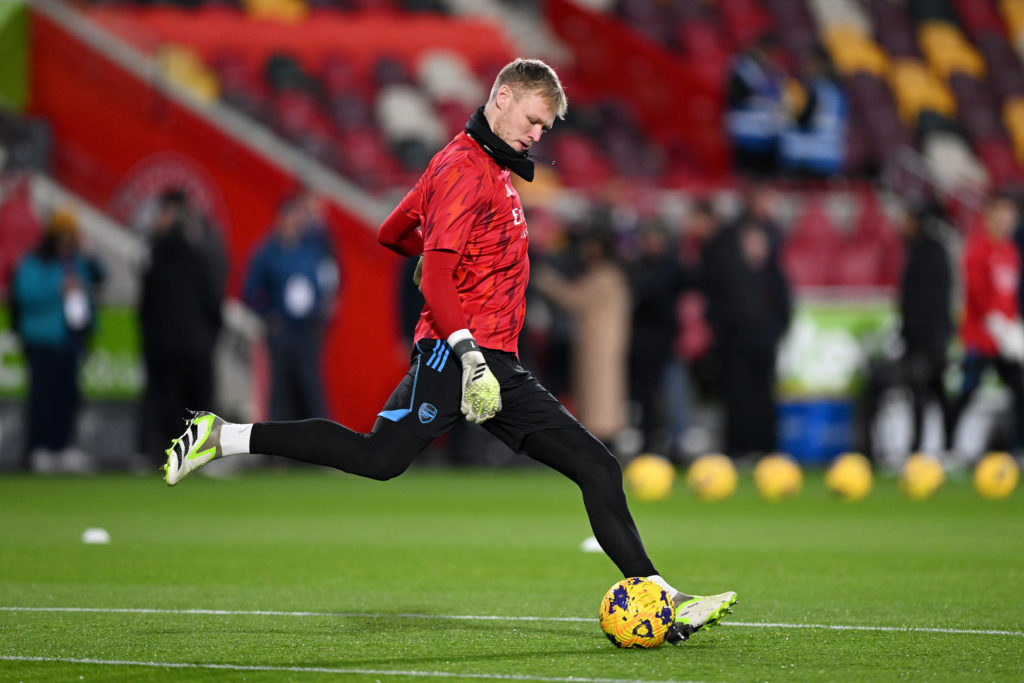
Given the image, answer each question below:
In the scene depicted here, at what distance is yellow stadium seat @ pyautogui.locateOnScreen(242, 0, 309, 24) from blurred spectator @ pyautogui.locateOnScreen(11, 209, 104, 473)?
11.1 m

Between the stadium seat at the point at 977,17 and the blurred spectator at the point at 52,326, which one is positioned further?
the stadium seat at the point at 977,17

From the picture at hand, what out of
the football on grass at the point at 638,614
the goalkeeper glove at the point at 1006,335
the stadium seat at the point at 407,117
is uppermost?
the stadium seat at the point at 407,117

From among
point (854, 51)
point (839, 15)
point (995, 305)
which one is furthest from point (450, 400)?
point (839, 15)

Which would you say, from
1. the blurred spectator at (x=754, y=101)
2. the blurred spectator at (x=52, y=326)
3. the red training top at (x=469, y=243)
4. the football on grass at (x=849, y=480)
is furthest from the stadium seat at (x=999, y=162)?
the red training top at (x=469, y=243)

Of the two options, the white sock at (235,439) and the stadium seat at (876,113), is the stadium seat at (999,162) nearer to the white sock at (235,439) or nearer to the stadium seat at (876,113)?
the stadium seat at (876,113)

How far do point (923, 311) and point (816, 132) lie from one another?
7.53 m

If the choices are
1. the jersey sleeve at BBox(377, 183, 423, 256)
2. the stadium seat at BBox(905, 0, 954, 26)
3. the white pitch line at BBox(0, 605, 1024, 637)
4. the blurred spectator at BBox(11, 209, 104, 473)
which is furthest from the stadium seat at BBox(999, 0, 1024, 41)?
the jersey sleeve at BBox(377, 183, 423, 256)

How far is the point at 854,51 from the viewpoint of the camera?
30.9 metres

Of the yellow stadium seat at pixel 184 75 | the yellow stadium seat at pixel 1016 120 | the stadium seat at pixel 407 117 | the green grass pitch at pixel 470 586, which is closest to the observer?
the green grass pitch at pixel 470 586

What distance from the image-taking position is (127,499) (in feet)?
47.0

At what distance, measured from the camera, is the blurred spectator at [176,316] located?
1688 cm

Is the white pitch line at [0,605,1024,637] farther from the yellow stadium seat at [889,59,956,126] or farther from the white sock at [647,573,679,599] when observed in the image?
the yellow stadium seat at [889,59,956,126]

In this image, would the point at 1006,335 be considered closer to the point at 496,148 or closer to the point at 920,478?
the point at 920,478

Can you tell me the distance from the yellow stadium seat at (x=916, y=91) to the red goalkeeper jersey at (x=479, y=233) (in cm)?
2381
